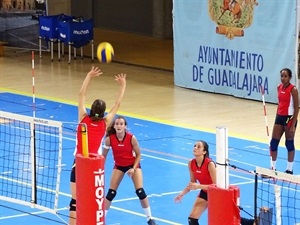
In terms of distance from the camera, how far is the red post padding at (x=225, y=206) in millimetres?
9141

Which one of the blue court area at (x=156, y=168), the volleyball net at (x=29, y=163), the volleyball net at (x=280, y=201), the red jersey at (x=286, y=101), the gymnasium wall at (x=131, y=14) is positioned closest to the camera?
the volleyball net at (x=280, y=201)

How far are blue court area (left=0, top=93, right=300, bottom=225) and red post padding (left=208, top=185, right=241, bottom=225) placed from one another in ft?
12.8

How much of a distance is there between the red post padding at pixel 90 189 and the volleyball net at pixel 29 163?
254 cm

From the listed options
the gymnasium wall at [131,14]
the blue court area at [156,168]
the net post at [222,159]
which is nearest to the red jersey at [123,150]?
the blue court area at [156,168]

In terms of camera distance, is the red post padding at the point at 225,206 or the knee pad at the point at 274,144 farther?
the knee pad at the point at 274,144

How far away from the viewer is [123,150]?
1388 cm

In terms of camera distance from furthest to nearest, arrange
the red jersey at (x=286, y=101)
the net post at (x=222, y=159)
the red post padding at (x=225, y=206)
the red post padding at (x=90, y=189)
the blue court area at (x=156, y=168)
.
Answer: the red jersey at (x=286, y=101), the blue court area at (x=156, y=168), the red post padding at (x=90, y=189), the net post at (x=222, y=159), the red post padding at (x=225, y=206)

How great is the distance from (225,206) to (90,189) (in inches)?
70.9

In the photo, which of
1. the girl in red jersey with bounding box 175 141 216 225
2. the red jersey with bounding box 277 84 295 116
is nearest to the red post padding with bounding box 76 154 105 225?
the girl in red jersey with bounding box 175 141 216 225

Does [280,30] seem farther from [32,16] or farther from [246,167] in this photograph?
[32,16]

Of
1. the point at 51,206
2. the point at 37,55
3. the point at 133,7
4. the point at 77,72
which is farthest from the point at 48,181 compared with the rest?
the point at 133,7

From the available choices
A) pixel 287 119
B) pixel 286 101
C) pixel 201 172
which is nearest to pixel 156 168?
pixel 287 119

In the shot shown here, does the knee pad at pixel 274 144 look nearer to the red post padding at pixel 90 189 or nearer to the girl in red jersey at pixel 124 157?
the girl in red jersey at pixel 124 157

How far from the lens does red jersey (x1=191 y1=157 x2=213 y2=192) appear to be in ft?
41.7
